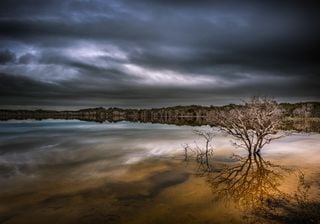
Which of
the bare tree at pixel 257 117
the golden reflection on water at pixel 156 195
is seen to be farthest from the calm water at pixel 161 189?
the bare tree at pixel 257 117

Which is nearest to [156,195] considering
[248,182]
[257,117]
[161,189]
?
[161,189]

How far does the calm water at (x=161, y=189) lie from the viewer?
10.7 m

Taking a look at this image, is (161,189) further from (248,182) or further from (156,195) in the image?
(248,182)

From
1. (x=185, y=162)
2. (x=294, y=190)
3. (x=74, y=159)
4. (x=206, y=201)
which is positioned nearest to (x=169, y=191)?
(x=206, y=201)

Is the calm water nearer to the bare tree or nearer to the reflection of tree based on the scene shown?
the reflection of tree

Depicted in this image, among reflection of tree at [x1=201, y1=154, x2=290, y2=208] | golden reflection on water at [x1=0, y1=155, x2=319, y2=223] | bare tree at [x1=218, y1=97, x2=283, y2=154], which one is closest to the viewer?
golden reflection on water at [x1=0, y1=155, x2=319, y2=223]

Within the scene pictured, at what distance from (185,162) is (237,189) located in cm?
727

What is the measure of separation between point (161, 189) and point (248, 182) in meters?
4.25

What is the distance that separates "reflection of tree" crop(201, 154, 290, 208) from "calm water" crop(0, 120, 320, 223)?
0.04 meters

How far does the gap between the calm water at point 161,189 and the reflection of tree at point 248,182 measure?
4cm

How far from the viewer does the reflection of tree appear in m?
12.6

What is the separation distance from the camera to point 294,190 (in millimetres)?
13633

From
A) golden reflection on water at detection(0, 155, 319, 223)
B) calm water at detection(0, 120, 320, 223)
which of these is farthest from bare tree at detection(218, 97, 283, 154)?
golden reflection on water at detection(0, 155, 319, 223)

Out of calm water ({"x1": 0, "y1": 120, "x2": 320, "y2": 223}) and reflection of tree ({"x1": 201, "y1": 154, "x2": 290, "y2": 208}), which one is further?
reflection of tree ({"x1": 201, "y1": 154, "x2": 290, "y2": 208})
